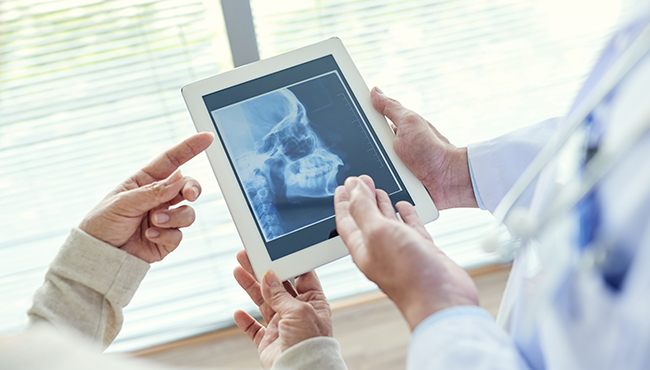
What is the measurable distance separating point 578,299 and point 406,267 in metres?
0.18

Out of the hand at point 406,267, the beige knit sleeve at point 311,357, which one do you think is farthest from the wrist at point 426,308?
the beige knit sleeve at point 311,357

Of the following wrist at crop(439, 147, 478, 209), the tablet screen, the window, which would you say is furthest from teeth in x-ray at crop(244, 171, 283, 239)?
the window

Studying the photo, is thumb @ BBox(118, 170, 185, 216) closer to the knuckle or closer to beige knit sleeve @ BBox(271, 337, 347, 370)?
beige knit sleeve @ BBox(271, 337, 347, 370)

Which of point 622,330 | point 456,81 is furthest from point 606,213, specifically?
point 456,81

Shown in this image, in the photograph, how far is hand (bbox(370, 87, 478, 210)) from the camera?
32.3 inches

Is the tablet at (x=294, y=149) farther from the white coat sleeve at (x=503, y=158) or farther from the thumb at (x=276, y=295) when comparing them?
the white coat sleeve at (x=503, y=158)

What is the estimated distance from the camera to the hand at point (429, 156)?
2.69 ft

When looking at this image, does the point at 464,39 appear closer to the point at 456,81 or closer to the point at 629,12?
the point at 456,81

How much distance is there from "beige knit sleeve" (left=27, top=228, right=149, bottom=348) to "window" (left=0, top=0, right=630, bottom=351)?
2.09 ft

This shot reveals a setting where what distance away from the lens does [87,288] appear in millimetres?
756

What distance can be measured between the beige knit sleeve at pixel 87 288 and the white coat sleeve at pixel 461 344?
60 cm

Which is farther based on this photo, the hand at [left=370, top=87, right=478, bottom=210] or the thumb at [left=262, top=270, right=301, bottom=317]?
the hand at [left=370, top=87, right=478, bottom=210]

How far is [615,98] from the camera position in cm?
41

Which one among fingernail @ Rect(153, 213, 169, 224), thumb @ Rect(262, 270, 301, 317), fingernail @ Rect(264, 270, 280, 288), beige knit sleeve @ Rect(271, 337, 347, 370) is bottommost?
beige knit sleeve @ Rect(271, 337, 347, 370)
